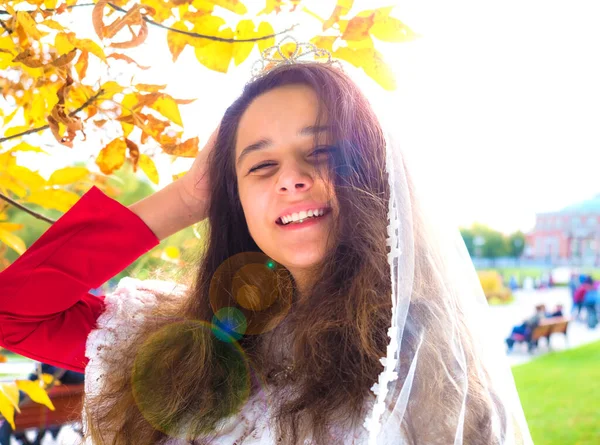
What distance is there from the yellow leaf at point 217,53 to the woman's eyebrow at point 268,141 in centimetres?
19

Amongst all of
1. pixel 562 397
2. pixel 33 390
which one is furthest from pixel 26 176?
pixel 562 397

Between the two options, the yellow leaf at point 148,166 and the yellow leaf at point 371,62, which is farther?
the yellow leaf at point 148,166

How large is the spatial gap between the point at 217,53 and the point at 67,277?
68cm

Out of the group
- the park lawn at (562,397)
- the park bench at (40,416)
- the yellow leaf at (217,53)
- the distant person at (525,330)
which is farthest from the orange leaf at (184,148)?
the distant person at (525,330)

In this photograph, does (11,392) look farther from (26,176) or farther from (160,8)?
(160,8)

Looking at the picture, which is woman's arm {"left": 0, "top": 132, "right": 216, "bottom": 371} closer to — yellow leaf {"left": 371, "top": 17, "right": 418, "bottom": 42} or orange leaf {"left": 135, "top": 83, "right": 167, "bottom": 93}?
orange leaf {"left": 135, "top": 83, "right": 167, "bottom": 93}

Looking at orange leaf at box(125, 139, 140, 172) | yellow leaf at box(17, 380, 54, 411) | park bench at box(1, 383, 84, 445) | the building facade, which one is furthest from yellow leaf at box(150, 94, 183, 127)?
the building facade

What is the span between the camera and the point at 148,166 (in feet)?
4.24

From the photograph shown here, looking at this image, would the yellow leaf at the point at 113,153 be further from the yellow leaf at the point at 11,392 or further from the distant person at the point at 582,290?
the distant person at the point at 582,290

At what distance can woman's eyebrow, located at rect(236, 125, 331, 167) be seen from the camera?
47.9 inches

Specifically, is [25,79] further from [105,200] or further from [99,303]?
[99,303]

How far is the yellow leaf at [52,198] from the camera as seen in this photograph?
122 centimetres

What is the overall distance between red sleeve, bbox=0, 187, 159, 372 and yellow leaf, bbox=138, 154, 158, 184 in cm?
23

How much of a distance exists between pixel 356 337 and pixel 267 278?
15.7 inches
